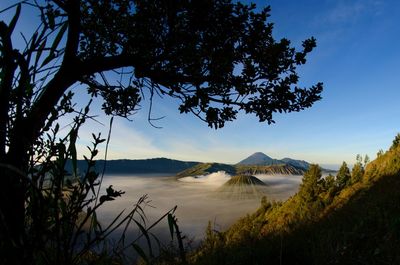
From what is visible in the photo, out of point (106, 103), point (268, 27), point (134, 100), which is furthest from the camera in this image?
point (106, 103)

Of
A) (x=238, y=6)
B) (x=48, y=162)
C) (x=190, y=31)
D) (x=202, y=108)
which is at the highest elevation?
(x=238, y=6)

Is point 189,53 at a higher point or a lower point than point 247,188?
higher

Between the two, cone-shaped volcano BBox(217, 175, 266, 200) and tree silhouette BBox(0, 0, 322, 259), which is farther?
cone-shaped volcano BBox(217, 175, 266, 200)

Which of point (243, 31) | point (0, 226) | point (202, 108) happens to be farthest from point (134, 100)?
point (0, 226)

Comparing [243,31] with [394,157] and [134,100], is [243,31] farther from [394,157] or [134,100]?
[394,157]

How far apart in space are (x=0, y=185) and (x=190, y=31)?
406 centimetres

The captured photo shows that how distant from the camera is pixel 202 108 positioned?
5715 mm

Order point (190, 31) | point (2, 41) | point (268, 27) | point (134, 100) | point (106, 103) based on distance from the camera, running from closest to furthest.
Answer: point (2, 41)
point (190, 31)
point (268, 27)
point (134, 100)
point (106, 103)

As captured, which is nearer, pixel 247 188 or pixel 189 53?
pixel 189 53

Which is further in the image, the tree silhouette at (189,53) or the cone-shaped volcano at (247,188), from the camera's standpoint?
the cone-shaped volcano at (247,188)

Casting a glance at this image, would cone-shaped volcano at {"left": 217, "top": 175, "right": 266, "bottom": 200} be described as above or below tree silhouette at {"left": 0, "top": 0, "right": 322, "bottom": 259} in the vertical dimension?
below

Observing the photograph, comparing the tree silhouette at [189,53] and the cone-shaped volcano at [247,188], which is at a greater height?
the tree silhouette at [189,53]

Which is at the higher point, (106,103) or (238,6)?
(238,6)

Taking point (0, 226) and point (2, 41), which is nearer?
point (0, 226)
